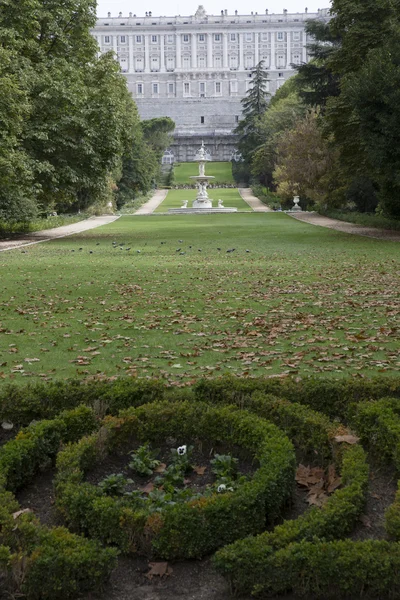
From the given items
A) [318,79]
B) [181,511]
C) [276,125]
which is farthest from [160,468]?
[276,125]

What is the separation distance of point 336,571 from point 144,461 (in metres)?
1.54

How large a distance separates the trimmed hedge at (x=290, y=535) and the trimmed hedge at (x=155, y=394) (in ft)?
4.36

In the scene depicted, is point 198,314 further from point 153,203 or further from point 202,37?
point 202,37

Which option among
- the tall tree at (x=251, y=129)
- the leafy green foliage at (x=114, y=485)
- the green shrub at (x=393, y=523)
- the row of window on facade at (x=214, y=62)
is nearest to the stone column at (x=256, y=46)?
the row of window on facade at (x=214, y=62)

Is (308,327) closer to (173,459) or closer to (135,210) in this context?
(173,459)

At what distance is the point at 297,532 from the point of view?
2.92m

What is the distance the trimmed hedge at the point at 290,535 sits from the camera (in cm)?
278

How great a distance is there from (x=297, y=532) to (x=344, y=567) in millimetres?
256

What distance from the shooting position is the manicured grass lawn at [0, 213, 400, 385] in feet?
20.7

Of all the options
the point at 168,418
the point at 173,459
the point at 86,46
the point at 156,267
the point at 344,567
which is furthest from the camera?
the point at 86,46

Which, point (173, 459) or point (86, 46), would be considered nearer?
point (173, 459)

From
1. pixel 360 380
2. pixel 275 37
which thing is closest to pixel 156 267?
pixel 360 380

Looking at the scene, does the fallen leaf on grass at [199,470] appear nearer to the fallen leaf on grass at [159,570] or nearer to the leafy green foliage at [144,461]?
the leafy green foliage at [144,461]

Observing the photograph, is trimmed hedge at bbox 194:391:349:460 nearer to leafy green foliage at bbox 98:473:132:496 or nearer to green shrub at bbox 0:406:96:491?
green shrub at bbox 0:406:96:491
